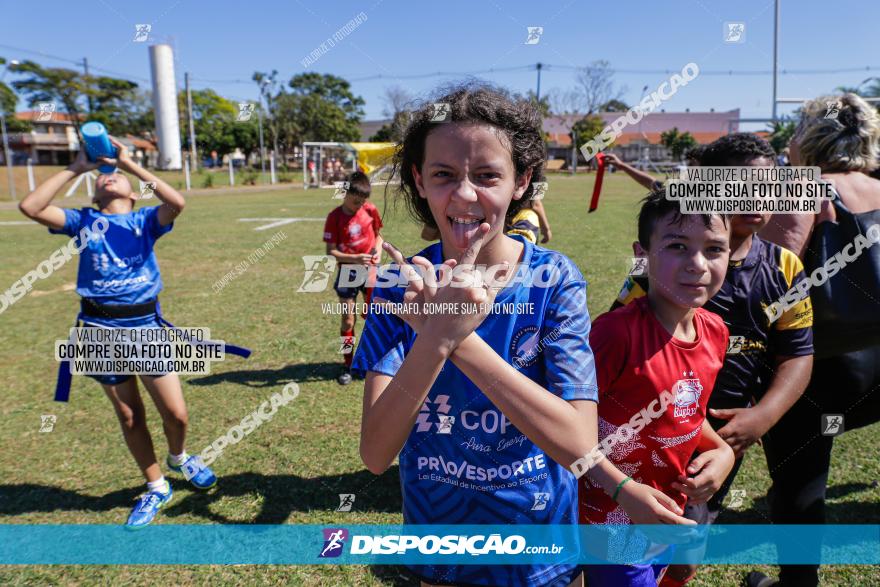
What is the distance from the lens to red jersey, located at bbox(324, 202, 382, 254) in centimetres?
604

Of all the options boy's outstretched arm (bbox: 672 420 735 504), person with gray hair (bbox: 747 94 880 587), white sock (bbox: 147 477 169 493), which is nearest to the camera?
boy's outstretched arm (bbox: 672 420 735 504)

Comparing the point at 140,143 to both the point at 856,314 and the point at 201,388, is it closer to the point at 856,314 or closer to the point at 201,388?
the point at 201,388

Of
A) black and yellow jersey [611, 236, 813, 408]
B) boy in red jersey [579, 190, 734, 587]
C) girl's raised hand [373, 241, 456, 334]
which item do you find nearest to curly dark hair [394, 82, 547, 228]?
girl's raised hand [373, 241, 456, 334]

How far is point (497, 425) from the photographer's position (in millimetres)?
1524

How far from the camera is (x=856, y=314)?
7.88 feet

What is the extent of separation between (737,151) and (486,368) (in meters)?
1.89

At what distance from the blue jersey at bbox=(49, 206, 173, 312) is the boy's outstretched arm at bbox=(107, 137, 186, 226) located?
15 centimetres

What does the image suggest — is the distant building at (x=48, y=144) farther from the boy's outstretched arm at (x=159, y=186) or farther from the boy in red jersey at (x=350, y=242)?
the boy's outstretched arm at (x=159, y=186)

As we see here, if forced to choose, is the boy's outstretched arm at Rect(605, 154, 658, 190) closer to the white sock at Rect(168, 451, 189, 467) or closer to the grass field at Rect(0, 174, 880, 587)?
the grass field at Rect(0, 174, 880, 587)

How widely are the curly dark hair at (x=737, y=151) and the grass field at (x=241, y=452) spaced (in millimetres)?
1459

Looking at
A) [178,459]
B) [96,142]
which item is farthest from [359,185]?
[178,459]

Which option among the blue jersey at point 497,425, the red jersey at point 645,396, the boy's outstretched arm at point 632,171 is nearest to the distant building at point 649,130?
the boy's outstretched arm at point 632,171

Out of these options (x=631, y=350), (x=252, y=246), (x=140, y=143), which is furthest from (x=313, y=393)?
(x=140, y=143)

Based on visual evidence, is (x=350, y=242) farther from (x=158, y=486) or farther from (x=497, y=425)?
(x=497, y=425)
